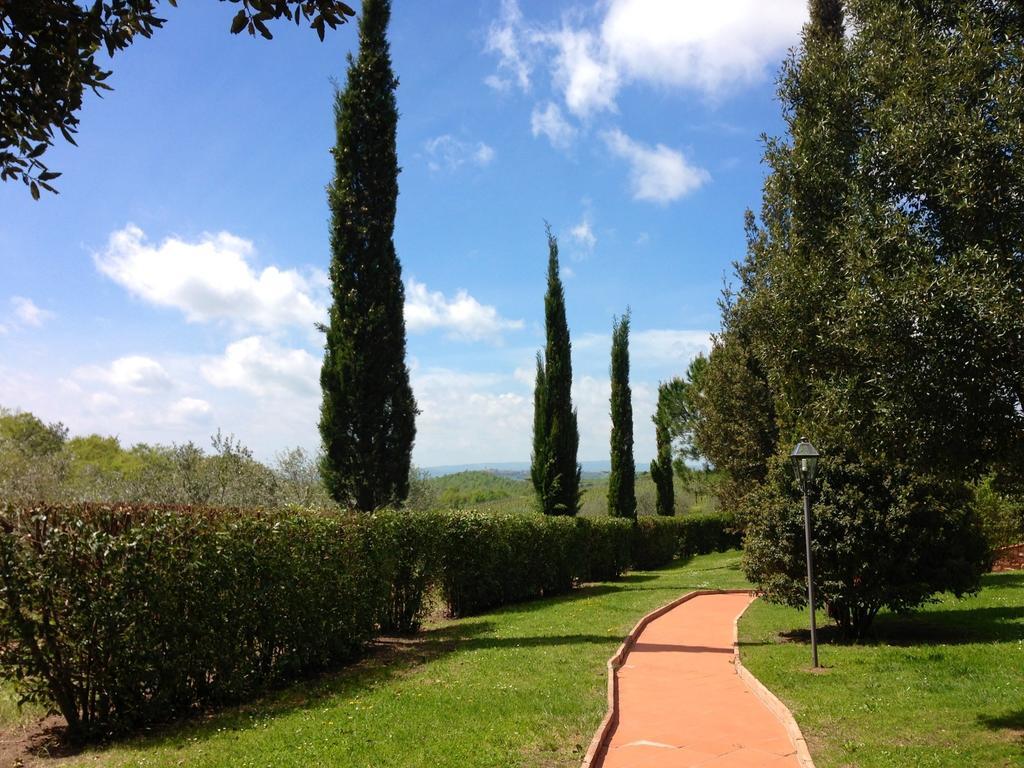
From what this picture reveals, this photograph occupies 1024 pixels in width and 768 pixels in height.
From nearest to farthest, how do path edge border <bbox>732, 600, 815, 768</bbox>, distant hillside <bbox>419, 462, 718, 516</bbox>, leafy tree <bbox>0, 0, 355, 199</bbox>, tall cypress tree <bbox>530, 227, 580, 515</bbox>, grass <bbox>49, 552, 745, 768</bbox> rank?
1. leafy tree <bbox>0, 0, 355, 199</bbox>
2. grass <bbox>49, 552, 745, 768</bbox>
3. path edge border <bbox>732, 600, 815, 768</bbox>
4. tall cypress tree <bbox>530, 227, 580, 515</bbox>
5. distant hillside <bbox>419, 462, 718, 516</bbox>

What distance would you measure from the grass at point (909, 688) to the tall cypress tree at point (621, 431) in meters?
18.3

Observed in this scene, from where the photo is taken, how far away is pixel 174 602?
283 inches

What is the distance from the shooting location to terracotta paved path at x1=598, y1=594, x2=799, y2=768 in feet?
20.0

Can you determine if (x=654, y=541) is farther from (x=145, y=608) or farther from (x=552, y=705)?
(x=145, y=608)

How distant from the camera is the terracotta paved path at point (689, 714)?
6.09 meters

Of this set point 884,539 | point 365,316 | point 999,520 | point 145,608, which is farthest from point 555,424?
point 145,608

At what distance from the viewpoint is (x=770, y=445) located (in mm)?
23922

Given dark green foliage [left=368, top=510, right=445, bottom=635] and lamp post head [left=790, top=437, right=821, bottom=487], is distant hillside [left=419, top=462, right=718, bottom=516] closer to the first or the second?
dark green foliage [left=368, top=510, right=445, bottom=635]

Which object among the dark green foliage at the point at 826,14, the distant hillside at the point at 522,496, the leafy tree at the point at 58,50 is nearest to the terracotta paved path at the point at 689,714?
the leafy tree at the point at 58,50

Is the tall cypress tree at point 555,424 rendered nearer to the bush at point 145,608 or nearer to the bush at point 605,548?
the bush at point 605,548

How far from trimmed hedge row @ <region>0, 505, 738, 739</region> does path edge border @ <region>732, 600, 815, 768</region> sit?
5.34 meters

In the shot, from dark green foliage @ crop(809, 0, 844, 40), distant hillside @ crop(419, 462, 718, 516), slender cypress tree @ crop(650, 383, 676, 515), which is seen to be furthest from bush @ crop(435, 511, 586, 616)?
slender cypress tree @ crop(650, 383, 676, 515)

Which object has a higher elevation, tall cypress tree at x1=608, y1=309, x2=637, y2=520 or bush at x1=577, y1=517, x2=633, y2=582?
tall cypress tree at x1=608, y1=309, x2=637, y2=520

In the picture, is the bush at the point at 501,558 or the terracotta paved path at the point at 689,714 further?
the bush at the point at 501,558
